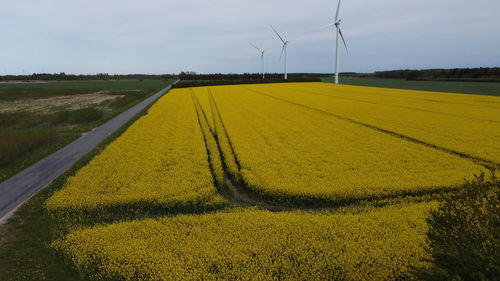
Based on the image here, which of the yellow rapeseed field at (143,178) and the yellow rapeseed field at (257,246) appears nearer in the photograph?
the yellow rapeseed field at (257,246)

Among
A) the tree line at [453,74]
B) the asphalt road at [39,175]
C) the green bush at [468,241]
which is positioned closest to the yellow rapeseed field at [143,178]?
the asphalt road at [39,175]

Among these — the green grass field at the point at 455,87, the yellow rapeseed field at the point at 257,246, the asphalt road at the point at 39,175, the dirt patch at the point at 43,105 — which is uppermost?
the green grass field at the point at 455,87

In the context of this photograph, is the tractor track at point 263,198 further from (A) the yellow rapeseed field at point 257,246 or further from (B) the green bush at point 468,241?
(B) the green bush at point 468,241

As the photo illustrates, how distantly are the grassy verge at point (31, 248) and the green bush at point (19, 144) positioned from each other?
744cm

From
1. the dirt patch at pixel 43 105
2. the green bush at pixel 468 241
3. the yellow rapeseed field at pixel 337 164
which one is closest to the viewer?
the green bush at pixel 468 241

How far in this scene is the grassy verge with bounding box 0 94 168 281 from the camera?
24.2 ft

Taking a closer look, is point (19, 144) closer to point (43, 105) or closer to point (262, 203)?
point (262, 203)

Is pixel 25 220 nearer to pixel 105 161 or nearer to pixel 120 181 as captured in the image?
pixel 120 181

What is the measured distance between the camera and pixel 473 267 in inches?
172

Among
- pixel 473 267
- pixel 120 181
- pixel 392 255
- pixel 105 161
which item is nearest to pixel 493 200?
pixel 473 267

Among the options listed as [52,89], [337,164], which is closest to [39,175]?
[337,164]

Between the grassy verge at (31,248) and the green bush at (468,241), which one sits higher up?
the green bush at (468,241)

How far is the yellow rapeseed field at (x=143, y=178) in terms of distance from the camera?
1102cm

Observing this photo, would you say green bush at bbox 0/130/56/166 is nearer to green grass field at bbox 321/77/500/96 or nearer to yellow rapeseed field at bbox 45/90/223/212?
yellow rapeseed field at bbox 45/90/223/212
